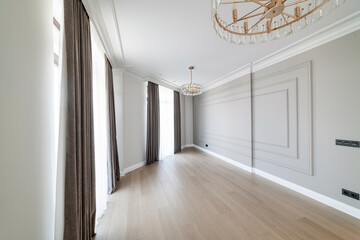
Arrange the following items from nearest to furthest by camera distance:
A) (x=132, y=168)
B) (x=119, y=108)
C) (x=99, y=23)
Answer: (x=99, y=23), (x=119, y=108), (x=132, y=168)

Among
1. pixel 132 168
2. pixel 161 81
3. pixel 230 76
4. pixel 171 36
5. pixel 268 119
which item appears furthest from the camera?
pixel 161 81

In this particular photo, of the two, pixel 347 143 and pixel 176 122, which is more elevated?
pixel 176 122

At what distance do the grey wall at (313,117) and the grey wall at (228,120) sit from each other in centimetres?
29

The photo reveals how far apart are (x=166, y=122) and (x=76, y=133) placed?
385cm

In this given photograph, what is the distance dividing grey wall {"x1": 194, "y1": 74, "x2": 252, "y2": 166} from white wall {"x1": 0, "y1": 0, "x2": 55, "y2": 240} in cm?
381

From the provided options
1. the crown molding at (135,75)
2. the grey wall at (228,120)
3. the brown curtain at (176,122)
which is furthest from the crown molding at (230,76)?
the crown molding at (135,75)

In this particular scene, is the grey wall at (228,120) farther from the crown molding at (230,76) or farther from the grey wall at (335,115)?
the grey wall at (335,115)

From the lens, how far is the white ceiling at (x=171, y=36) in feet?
5.32

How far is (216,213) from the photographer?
6.35 ft

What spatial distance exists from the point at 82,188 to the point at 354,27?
4044 mm

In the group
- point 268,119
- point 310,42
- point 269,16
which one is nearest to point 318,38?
point 310,42

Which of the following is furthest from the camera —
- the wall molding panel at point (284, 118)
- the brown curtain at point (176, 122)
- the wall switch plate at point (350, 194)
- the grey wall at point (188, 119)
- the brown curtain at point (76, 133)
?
the grey wall at point (188, 119)

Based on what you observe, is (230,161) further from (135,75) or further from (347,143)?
(135,75)

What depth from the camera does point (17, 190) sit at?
29.0 inches
